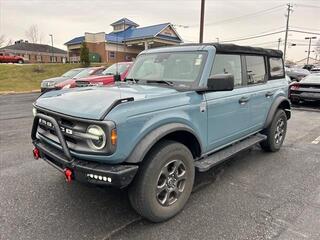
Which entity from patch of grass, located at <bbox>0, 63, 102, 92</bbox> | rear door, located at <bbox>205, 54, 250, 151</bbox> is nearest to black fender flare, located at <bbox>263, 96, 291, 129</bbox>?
rear door, located at <bbox>205, 54, 250, 151</bbox>

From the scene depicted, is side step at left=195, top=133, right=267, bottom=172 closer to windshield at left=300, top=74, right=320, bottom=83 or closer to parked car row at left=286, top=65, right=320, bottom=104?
parked car row at left=286, top=65, right=320, bottom=104

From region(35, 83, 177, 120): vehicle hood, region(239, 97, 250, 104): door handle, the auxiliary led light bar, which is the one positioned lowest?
the auxiliary led light bar

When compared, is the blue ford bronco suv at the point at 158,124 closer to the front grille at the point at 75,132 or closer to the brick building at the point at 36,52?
the front grille at the point at 75,132

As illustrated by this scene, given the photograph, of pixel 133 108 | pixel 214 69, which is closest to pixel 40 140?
pixel 133 108

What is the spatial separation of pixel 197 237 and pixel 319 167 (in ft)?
9.91

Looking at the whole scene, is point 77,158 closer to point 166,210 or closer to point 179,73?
point 166,210

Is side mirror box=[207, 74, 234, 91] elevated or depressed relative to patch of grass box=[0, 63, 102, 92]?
elevated

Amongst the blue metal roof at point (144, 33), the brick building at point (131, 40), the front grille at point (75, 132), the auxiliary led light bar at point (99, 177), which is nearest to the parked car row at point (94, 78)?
the front grille at point (75, 132)

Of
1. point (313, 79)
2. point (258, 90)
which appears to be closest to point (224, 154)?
point (258, 90)

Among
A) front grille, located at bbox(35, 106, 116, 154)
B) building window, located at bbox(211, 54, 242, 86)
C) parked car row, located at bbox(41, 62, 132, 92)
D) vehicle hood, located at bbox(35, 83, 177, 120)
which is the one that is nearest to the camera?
front grille, located at bbox(35, 106, 116, 154)

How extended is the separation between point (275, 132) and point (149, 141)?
3.50 metres

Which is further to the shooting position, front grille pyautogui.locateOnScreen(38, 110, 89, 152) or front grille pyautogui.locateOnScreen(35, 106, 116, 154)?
front grille pyautogui.locateOnScreen(38, 110, 89, 152)

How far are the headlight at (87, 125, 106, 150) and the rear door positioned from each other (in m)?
1.48

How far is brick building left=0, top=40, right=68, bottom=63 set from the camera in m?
70.8
